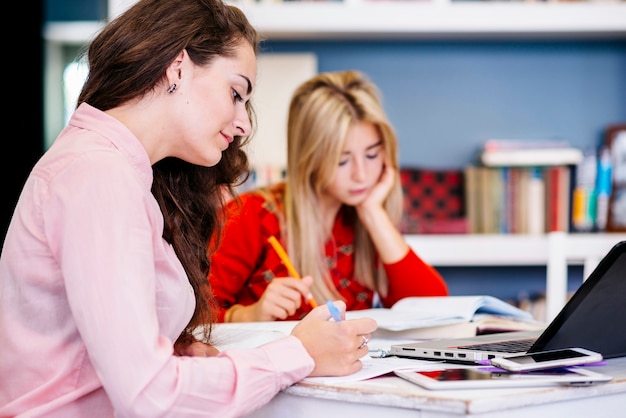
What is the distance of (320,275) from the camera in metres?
1.89

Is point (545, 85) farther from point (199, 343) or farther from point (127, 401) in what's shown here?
point (127, 401)

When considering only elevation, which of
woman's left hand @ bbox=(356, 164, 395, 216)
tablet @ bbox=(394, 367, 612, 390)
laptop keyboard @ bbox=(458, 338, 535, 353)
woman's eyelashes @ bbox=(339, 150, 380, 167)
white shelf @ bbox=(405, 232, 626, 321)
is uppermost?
woman's eyelashes @ bbox=(339, 150, 380, 167)

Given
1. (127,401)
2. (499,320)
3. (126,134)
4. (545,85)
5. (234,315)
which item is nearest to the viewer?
(127,401)

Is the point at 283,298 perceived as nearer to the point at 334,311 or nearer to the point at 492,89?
the point at 334,311

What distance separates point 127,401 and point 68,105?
2.41 m

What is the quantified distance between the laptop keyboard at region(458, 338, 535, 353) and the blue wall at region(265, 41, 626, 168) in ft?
6.00

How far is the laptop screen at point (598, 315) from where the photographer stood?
107cm

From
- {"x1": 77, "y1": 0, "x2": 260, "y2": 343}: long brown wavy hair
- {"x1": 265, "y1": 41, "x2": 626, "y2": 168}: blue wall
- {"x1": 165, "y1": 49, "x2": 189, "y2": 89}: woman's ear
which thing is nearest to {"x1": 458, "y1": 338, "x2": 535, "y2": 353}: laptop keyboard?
{"x1": 77, "y1": 0, "x2": 260, "y2": 343}: long brown wavy hair

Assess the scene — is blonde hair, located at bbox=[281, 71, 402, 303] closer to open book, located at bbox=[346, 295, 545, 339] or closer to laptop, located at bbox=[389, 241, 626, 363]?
open book, located at bbox=[346, 295, 545, 339]

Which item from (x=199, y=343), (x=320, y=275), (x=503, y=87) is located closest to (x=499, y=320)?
(x=320, y=275)

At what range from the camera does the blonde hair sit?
1899 millimetres

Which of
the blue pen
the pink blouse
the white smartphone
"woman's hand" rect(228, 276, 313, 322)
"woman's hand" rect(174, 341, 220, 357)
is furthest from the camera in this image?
"woman's hand" rect(228, 276, 313, 322)

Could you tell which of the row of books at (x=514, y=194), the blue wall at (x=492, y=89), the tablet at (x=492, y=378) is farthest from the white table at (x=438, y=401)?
the blue wall at (x=492, y=89)

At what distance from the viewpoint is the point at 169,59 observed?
1087 millimetres
